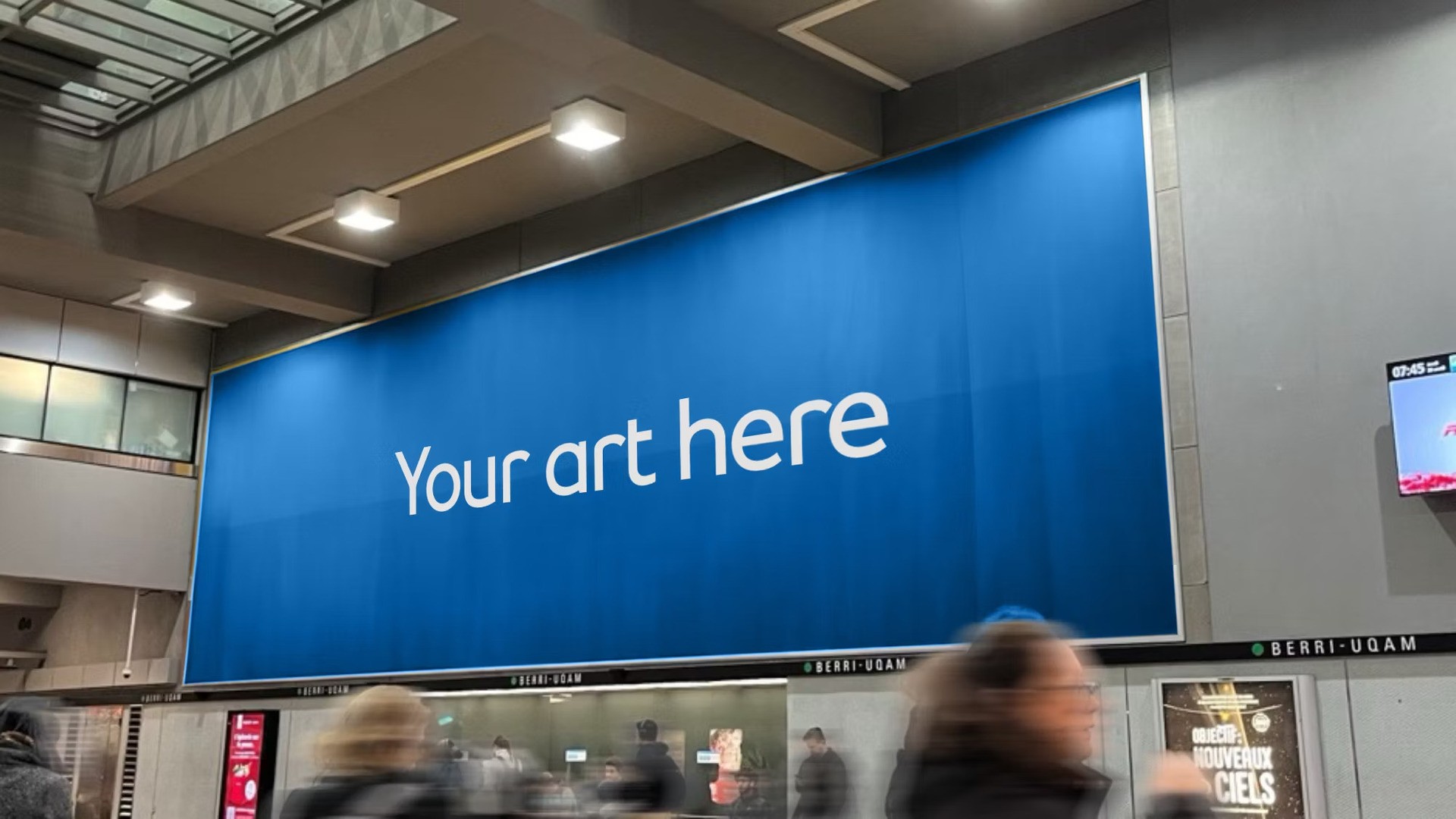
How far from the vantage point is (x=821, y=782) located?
8.76 m

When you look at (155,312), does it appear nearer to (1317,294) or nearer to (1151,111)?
(1151,111)

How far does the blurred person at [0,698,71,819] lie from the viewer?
14.6ft

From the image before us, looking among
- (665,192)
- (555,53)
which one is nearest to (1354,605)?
(555,53)

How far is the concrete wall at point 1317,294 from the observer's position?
7719 millimetres

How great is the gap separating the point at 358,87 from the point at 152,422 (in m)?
8.09

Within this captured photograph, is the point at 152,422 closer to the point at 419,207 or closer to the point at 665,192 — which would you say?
the point at 419,207

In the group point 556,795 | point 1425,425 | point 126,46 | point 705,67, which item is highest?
point 126,46

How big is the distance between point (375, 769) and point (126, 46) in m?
8.43

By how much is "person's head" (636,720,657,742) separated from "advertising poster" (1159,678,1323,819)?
14.9 ft

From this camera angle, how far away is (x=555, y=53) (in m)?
8.90

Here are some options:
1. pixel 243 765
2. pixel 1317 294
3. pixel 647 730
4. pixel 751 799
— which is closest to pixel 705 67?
pixel 1317 294

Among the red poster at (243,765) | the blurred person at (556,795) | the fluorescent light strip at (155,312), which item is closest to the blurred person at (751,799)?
the blurred person at (556,795)

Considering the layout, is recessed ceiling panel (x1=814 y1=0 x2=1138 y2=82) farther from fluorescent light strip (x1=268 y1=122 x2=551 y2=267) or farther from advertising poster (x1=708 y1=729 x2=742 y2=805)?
advertising poster (x1=708 y1=729 x2=742 y2=805)

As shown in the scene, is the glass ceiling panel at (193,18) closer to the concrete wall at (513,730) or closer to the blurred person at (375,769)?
the concrete wall at (513,730)
